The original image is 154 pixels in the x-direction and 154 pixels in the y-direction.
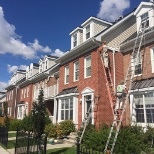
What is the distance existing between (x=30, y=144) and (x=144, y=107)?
26.7 feet

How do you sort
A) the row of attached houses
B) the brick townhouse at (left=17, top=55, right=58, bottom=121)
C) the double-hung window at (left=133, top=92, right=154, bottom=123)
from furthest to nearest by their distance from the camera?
the brick townhouse at (left=17, top=55, right=58, bottom=121), the row of attached houses, the double-hung window at (left=133, top=92, right=154, bottom=123)

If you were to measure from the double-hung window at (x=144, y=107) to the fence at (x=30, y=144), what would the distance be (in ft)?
24.0

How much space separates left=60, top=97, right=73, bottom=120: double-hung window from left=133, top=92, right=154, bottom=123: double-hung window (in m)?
6.01

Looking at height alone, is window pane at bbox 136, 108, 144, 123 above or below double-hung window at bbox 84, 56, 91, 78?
below

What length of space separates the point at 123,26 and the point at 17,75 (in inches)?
1251

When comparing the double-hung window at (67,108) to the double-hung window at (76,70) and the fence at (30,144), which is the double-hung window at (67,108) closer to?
the double-hung window at (76,70)

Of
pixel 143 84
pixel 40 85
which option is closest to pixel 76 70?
pixel 143 84

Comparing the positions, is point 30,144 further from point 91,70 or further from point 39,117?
point 91,70

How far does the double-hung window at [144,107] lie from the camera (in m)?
13.8

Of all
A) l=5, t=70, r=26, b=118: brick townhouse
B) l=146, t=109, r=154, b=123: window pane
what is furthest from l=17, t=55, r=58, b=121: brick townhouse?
l=146, t=109, r=154, b=123: window pane

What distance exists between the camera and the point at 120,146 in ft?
33.3

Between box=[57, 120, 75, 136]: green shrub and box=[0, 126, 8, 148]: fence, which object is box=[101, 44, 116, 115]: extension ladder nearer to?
box=[57, 120, 75, 136]: green shrub

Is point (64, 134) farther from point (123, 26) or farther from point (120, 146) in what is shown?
point (123, 26)

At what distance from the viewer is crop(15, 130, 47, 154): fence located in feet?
29.8
